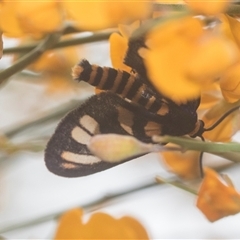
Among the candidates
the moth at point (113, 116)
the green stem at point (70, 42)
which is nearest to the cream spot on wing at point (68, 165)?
the moth at point (113, 116)

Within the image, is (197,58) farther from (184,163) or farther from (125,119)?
(184,163)

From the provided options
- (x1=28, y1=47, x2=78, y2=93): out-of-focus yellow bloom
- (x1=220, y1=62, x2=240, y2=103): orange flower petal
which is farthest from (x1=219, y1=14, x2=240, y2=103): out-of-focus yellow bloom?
(x1=28, y1=47, x2=78, y2=93): out-of-focus yellow bloom

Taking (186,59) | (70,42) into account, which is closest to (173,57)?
(186,59)

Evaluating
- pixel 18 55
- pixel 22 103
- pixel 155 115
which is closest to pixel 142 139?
pixel 155 115

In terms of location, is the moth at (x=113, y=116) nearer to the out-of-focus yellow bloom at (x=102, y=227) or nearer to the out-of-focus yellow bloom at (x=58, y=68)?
the out-of-focus yellow bloom at (x=102, y=227)

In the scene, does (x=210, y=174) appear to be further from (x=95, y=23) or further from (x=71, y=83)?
(x=71, y=83)

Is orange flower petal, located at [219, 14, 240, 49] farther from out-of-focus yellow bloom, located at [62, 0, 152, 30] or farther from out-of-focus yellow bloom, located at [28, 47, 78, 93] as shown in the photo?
out-of-focus yellow bloom, located at [28, 47, 78, 93]

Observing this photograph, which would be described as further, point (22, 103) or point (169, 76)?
point (22, 103)
